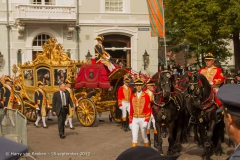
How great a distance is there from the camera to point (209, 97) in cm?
1244

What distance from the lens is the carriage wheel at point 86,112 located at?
18.8 metres

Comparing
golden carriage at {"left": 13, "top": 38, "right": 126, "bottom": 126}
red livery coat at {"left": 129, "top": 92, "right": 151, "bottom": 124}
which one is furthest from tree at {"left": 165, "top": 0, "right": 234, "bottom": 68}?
red livery coat at {"left": 129, "top": 92, "right": 151, "bottom": 124}

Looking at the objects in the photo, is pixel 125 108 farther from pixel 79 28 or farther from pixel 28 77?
pixel 79 28

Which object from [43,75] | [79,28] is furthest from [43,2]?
[43,75]

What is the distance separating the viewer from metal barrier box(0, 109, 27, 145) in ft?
40.1

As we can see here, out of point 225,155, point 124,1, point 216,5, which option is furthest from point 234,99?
point 124,1

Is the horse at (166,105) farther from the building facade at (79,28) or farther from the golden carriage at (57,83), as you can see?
the building facade at (79,28)

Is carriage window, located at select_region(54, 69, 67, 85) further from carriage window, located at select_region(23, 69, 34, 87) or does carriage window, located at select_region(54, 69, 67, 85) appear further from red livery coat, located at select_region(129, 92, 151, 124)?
red livery coat, located at select_region(129, 92, 151, 124)

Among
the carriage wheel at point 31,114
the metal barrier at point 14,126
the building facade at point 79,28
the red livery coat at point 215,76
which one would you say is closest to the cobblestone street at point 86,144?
the carriage wheel at point 31,114

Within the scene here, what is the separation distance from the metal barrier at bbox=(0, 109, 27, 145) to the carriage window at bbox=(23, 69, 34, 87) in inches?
282

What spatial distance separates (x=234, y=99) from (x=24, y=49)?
28522 mm

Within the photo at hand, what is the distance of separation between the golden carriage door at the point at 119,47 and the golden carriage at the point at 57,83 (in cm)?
1247

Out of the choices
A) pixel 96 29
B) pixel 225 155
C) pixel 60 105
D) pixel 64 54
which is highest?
pixel 96 29

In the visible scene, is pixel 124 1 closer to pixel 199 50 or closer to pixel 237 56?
pixel 199 50
